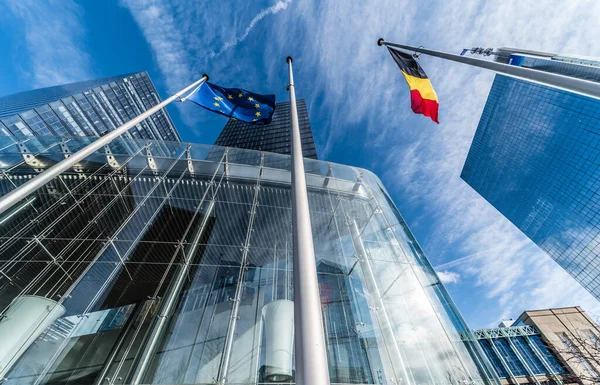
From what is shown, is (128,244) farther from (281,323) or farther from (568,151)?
(568,151)

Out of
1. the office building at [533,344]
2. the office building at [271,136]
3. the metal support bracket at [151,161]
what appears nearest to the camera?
the metal support bracket at [151,161]

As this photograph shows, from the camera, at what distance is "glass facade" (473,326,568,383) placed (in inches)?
1556

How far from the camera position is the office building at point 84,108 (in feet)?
213

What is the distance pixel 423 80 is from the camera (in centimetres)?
829

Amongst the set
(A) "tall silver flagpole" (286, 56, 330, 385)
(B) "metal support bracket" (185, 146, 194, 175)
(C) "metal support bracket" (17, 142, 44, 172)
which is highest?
(B) "metal support bracket" (185, 146, 194, 175)

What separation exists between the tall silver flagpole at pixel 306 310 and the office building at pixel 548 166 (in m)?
80.9

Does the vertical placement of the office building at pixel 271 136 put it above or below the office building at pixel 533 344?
above

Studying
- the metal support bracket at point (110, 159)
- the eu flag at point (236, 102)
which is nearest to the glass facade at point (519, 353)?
the eu flag at point (236, 102)

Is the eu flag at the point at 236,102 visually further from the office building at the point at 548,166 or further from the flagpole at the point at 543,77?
the office building at the point at 548,166

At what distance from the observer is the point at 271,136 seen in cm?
5903

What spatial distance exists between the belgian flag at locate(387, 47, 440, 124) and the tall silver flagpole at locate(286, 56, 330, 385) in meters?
6.72

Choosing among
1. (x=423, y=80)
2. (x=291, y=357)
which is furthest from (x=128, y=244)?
(x=423, y=80)

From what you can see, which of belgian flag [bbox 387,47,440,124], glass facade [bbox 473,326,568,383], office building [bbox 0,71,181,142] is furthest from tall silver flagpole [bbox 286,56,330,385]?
office building [bbox 0,71,181,142]

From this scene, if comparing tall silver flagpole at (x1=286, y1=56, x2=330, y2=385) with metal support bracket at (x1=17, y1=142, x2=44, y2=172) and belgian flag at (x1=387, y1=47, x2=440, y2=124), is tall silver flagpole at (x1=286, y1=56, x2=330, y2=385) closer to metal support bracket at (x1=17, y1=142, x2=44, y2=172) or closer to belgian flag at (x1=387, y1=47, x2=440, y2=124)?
belgian flag at (x1=387, y1=47, x2=440, y2=124)
